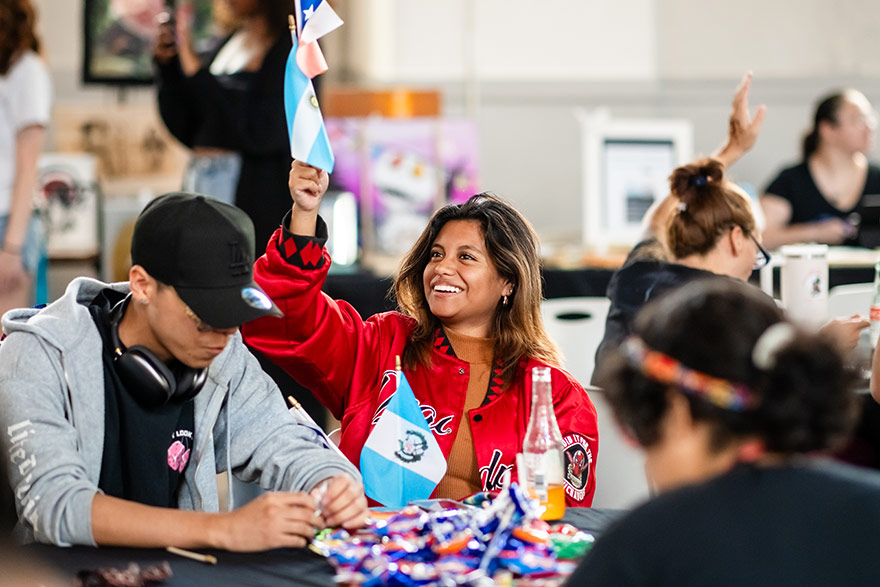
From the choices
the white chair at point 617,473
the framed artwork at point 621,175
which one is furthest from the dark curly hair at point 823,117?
the white chair at point 617,473

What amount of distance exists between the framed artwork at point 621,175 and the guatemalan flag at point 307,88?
9.91 feet

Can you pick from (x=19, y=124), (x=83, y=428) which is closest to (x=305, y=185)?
(x=83, y=428)

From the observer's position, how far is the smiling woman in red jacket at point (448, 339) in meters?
2.28

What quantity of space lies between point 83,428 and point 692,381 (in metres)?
1.08

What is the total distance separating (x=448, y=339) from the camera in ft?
8.26

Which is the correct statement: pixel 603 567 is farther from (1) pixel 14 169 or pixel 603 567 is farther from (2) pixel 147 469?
(1) pixel 14 169

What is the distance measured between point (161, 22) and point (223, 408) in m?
2.26

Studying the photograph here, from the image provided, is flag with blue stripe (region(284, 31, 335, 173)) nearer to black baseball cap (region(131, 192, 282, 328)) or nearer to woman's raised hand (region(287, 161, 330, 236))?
woman's raised hand (region(287, 161, 330, 236))

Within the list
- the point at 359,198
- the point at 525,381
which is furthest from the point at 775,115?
the point at 525,381

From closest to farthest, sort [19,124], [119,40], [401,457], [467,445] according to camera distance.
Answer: [401,457]
[467,445]
[19,124]
[119,40]

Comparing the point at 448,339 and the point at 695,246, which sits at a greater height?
the point at 695,246

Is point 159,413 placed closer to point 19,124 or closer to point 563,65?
point 19,124

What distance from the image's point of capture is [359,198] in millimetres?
4688

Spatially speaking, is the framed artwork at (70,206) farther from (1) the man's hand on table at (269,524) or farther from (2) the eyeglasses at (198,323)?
(1) the man's hand on table at (269,524)
